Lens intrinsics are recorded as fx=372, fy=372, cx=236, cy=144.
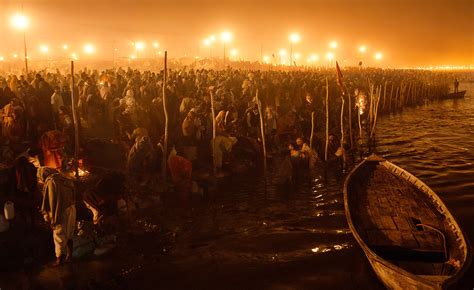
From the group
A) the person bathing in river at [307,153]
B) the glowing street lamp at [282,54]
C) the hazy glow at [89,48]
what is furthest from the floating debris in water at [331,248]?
the glowing street lamp at [282,54]

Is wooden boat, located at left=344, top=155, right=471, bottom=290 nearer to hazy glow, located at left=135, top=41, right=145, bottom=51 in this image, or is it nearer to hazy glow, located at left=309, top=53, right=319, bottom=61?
hazy glow, located at left=135, top=41, right=145, bottom=51

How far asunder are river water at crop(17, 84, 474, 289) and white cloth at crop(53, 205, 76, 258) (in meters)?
0.46

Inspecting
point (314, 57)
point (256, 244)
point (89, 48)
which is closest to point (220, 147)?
point (256, 244)

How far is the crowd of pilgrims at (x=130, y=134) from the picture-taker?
8.75 metres

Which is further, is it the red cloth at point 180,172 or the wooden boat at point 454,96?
the wooden boat at point 454,96

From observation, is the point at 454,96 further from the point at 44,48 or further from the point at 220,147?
the point at 44,48

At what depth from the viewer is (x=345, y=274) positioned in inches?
326

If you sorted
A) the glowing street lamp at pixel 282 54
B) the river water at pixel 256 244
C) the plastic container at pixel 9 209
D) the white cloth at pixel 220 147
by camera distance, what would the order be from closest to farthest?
the river water at pixel 256 244
the plastic container at pixel 9 209
the white cloth at pixel 220 147
the glowing street lamp at pixel 282 54

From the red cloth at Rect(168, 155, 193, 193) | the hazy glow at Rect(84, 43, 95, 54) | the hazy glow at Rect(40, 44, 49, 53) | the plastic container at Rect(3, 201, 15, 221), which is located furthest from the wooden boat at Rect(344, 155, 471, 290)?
the hazy glow at Rect(40, 44, 49, 53)

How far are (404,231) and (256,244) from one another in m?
3.57

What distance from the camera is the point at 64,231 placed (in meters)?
7.66

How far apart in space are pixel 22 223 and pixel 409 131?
2492cm

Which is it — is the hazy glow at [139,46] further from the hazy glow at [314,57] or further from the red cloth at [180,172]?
the red cloth at [180,172]

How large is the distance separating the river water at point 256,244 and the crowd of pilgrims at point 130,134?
111 cm
